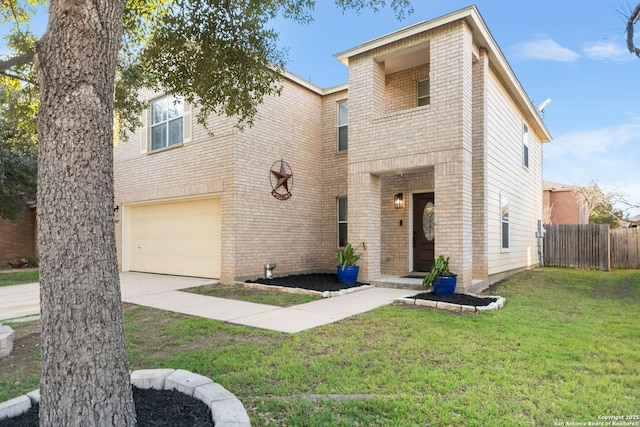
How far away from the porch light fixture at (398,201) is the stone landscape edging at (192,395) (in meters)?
8.57

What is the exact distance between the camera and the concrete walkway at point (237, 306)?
19.4 ft

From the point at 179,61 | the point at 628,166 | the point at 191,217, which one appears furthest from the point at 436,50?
the point at 628,166

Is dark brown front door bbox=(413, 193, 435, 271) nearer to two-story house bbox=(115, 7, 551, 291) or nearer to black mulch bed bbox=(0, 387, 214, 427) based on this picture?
two-story house bbox=(115, 7, 551, 291)

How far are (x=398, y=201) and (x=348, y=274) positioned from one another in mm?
2779

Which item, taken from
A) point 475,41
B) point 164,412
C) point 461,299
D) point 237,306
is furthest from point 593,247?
point 164,412

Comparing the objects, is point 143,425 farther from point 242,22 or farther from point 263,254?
point 263,254

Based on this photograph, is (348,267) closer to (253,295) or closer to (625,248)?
(253,295)

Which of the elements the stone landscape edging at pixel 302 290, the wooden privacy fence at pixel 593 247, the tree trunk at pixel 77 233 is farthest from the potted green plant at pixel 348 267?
the wooden privacy fence at pixel 593 247

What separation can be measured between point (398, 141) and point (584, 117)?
15957mm

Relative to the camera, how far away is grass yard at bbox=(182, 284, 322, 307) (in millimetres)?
7540

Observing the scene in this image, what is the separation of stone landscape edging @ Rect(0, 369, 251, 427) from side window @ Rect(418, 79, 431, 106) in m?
9.44

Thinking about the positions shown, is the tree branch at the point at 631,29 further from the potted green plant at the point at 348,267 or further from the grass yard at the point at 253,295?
the grass yard at the point at 253,295

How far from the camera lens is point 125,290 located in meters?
9.10

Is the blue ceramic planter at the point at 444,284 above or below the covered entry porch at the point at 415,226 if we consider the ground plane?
below
